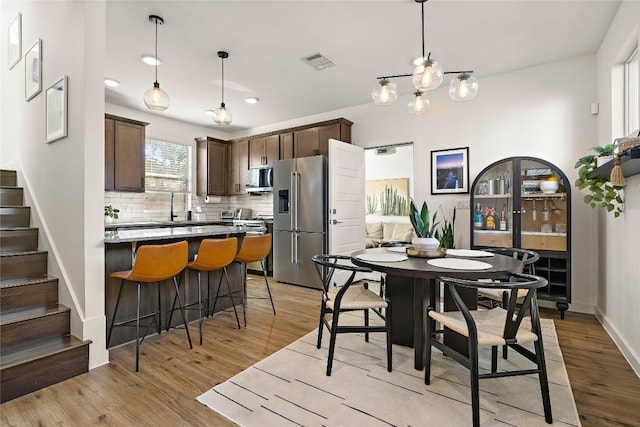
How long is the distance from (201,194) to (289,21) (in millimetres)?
4063

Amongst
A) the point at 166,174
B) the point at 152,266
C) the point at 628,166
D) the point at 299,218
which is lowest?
the point at 152,266

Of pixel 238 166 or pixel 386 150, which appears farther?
pixel 238 166

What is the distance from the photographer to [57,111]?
245 cm

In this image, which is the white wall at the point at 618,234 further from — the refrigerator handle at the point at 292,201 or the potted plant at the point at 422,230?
the refrigerator handle at the point at 292,201

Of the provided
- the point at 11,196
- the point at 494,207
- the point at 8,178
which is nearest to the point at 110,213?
the point at 8,178

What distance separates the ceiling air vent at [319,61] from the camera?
3.42 m

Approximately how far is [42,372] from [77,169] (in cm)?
131

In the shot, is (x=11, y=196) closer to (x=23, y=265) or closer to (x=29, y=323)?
(x=23, y=265)

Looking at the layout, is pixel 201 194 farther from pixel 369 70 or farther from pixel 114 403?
pixel 114 403

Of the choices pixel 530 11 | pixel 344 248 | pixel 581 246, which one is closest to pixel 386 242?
pixel 344 248

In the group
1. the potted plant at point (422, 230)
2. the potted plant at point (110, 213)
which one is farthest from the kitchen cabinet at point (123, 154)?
the potted plant at point (422, 230)

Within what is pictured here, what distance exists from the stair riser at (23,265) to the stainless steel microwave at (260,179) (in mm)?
3426

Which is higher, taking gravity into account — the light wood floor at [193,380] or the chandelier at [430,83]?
the chandelier at [430,83]

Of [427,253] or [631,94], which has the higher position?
[631,94]
